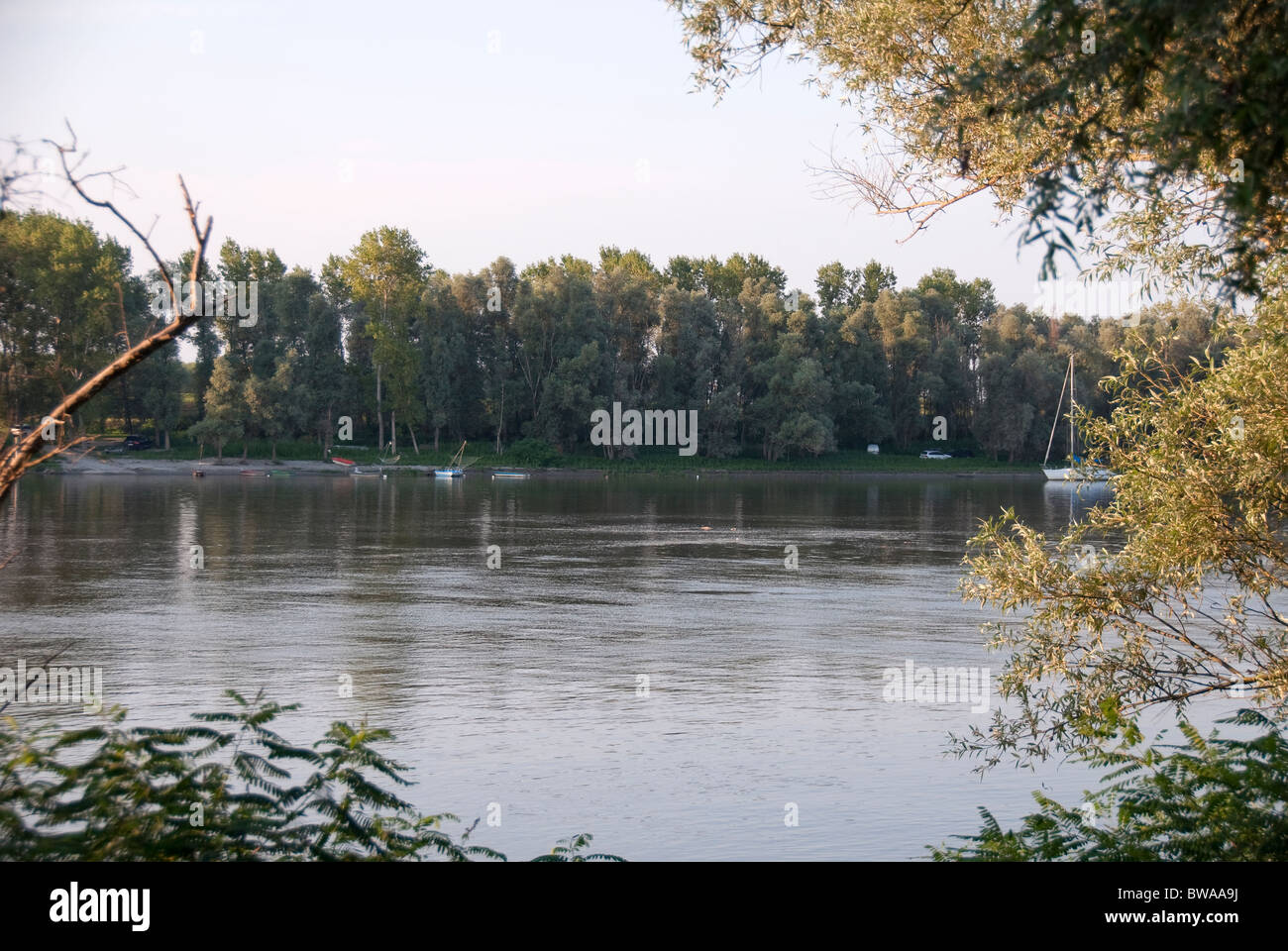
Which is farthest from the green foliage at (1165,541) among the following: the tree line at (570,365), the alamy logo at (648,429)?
the alamy logo at (648,429)

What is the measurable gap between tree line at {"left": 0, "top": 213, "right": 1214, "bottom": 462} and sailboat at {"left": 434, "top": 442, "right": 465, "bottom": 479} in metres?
3.23

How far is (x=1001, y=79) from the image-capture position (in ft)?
27.0

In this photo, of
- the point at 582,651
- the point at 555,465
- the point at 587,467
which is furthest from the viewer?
the point at 587,467

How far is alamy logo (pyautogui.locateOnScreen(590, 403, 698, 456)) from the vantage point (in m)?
113

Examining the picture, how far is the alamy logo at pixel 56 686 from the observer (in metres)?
21.9

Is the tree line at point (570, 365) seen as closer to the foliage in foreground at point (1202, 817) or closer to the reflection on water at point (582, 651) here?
the reflection on water at point (582, 651)

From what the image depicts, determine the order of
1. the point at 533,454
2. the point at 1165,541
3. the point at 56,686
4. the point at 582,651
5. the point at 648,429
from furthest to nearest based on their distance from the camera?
the point at 648,429 < the point at 533,454 < the point at 582,651 < the point at 56,686 < the point at 1165,541

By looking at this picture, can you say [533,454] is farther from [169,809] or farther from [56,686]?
[169,809]

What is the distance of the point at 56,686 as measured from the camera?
23797 millimetres

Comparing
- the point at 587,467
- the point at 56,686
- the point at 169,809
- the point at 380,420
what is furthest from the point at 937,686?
the point at 380,420

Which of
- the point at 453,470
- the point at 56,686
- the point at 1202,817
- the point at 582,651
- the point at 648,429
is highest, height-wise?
the point at 648,429

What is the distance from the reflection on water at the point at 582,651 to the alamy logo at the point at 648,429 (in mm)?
48227

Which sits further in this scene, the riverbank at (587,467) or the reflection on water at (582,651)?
the riverbank at (587,467)
